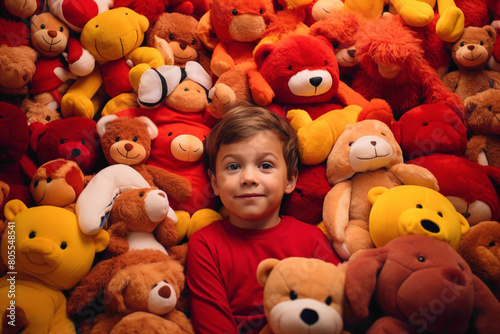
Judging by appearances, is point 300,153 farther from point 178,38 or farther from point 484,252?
point 178,38

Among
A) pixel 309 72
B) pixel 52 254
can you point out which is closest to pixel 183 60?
pixel 309 72

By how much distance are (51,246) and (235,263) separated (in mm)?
500

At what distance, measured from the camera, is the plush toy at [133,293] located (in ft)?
3.45

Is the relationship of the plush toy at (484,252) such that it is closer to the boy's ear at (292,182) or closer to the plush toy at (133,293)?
the boy's ear at (292,182)

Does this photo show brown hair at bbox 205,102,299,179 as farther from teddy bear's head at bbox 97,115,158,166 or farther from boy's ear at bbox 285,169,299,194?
teddy bear's head at bbox 97,115,158,166

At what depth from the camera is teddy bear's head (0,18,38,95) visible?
1.33 m

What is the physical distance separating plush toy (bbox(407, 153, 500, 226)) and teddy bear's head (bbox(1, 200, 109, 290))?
1.04m

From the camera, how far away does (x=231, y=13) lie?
1562mm

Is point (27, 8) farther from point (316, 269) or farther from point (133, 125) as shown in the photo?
point (316, 269)

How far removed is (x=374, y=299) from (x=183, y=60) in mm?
1159

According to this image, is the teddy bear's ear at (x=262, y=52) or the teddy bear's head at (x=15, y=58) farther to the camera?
the teddy bear's ear at (x=262, y=52)

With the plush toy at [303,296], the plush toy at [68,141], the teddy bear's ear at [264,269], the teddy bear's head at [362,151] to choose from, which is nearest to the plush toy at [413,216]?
the teddy bear's head at [362,151]

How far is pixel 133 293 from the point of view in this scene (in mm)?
1058

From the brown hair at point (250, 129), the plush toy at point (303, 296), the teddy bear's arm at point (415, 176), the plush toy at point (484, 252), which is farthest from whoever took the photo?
the brown hair at point (250, 129)
